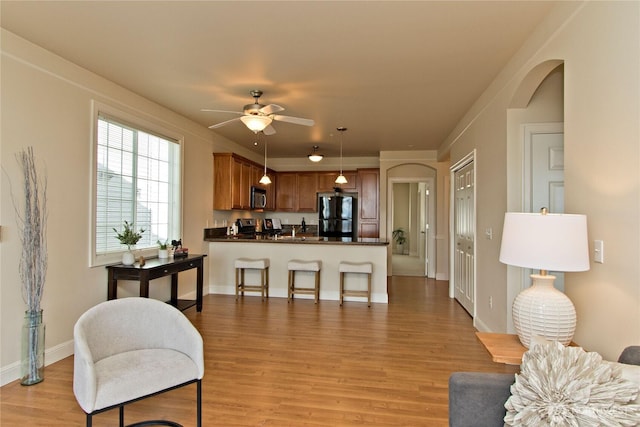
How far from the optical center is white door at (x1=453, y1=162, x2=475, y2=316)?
4.59m

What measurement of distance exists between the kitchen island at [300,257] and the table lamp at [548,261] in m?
3.49

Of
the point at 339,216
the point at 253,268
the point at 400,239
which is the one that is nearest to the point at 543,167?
the point at 253,268

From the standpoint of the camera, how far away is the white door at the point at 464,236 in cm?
459

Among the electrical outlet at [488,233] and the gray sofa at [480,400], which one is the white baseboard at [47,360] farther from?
the electrical outlet at [488,233]

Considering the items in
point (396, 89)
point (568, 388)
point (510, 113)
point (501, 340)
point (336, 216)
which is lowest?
point (501, 340)

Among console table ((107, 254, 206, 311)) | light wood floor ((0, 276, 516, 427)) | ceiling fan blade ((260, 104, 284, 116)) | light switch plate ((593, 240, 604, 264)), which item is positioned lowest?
light wood floor ((0, 276, 516, 427))

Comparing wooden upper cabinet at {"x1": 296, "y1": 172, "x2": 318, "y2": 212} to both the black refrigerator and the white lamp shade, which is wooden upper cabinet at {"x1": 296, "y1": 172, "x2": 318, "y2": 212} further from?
the white lamp shade

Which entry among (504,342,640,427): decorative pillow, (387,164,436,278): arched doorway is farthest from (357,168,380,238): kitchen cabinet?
(504,342,640,427): decorative pillow

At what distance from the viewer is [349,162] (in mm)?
8336

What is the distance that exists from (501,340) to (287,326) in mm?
2628

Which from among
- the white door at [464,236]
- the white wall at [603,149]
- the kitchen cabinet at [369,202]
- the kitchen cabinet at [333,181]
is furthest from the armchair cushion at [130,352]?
the kitchen cabinet at [333,181]

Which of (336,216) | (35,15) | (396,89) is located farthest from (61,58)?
(336,216)

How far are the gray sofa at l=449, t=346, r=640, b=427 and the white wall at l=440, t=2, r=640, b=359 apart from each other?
0.46 meters

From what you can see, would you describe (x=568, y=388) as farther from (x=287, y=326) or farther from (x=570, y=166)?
(x=287, y=326)
